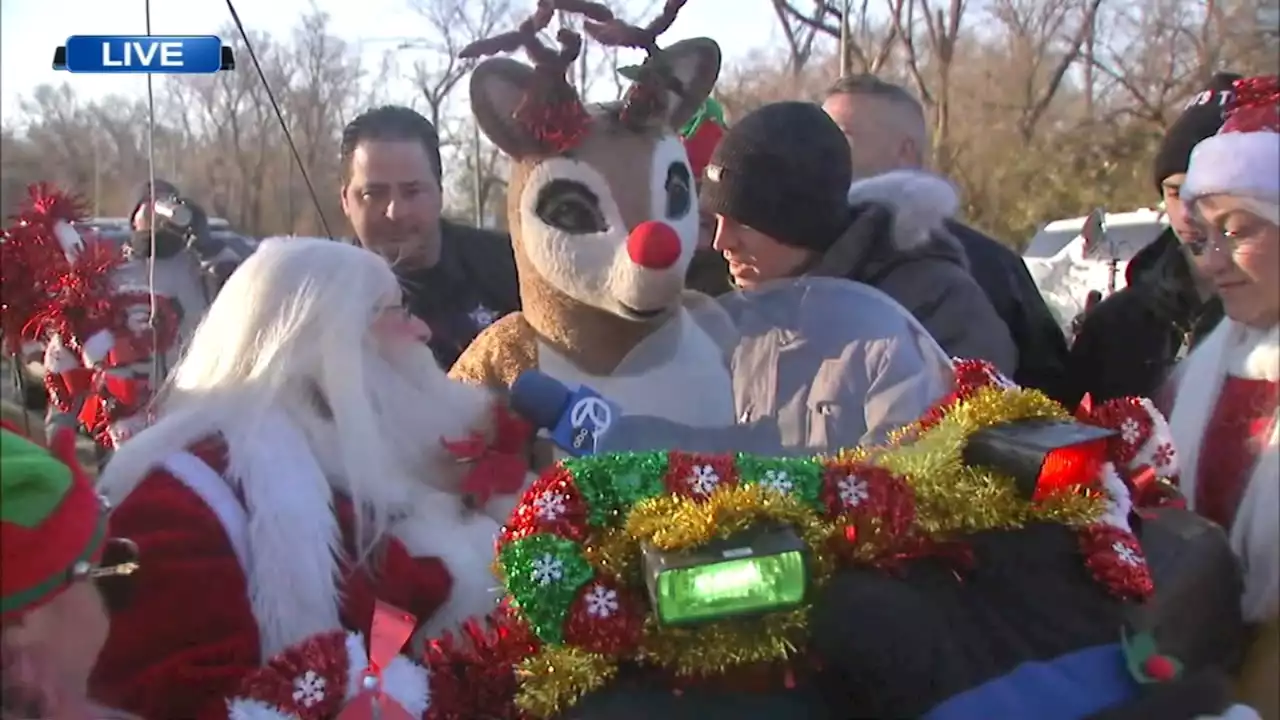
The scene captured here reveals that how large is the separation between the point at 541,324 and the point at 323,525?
3.49ft

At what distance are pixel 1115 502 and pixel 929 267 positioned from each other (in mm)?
1262

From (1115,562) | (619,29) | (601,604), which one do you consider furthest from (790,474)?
(619,29)

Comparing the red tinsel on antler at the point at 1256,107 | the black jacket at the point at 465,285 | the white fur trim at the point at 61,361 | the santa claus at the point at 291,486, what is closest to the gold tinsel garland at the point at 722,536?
the santa claus at the point at 291,486

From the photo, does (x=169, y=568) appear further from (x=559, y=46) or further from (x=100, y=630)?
(x=559, y=46)

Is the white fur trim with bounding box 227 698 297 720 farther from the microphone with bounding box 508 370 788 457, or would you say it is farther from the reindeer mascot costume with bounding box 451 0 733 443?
the reindeer mascot costume with bounding box 451 0 733 443

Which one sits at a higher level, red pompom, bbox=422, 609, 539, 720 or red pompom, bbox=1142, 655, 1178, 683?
red pompom, bbox=1142, 655, 1178, 683

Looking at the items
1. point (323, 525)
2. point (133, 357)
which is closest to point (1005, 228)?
point (133, 357)

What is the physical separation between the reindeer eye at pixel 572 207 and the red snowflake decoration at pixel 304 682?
4.61 feet

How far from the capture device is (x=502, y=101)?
2.69 m

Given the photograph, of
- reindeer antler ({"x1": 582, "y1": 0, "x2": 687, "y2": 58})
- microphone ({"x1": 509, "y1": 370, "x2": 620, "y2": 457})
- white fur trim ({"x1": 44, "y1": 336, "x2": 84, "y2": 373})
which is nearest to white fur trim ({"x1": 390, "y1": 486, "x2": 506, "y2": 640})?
microphone ({"x1": 509, "y1": 370, "x2": 620, "y2": 457})

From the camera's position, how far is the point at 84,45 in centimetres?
225

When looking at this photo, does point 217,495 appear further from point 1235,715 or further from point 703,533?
point 1235,715

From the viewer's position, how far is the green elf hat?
1.21m

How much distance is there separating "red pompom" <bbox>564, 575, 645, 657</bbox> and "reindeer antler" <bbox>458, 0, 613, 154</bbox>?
1.41 meters
